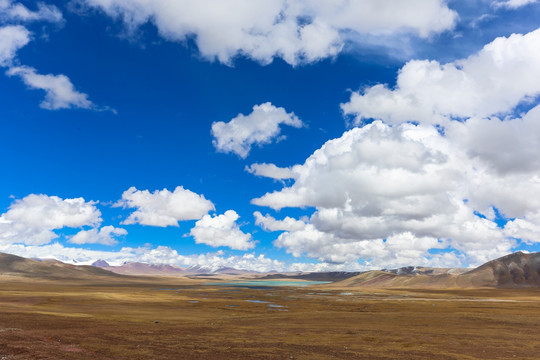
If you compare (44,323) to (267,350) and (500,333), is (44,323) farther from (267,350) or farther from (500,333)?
(500,333)

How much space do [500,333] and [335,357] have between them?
90.3ft

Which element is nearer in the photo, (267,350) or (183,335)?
(267,350)

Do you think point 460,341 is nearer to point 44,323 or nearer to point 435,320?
point 435,320

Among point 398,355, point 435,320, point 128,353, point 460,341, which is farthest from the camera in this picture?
point 435,320

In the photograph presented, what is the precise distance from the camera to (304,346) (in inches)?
1325

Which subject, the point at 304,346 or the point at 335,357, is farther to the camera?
the point at 304,346

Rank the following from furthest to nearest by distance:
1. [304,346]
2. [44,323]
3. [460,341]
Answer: [44,323] < [460,341] < [304,346]

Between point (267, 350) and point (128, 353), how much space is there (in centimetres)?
1112

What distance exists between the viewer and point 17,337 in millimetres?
31391

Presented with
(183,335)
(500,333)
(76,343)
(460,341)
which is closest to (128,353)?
(76,343)

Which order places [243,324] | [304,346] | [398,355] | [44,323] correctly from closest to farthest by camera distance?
[398,355] < [304,346] < [44,323] < [243,324]

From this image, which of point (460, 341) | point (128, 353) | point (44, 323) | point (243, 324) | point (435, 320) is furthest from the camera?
point (435, 320)

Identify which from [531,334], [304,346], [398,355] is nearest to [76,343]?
[304,346]

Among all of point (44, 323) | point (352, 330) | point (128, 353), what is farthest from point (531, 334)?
point (44, 323)
